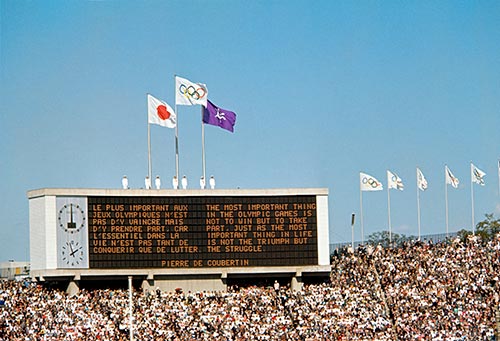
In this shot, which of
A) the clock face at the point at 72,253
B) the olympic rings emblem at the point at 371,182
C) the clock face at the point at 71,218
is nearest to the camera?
the clock face at the point at 72,253

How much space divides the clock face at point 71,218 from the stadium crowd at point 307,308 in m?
3.68

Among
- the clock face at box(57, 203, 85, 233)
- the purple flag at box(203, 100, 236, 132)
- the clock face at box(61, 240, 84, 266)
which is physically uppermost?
the purple flag at box(203, 100, 236, 132)

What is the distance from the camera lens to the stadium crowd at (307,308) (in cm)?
6128

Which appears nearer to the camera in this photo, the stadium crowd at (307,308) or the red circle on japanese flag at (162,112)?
the stadium crowd at (307,308)

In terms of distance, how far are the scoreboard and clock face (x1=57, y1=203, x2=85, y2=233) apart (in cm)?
5

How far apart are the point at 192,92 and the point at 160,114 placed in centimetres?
215

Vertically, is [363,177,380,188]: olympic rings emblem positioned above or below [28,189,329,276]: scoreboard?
above

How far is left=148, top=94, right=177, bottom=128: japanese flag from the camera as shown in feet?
212

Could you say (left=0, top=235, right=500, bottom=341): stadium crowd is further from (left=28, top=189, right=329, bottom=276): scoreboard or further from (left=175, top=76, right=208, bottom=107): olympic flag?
(left=175, top=76, right=208, bottom=107): olympic flag

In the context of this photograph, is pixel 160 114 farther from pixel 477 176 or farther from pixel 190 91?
pixel 477 176

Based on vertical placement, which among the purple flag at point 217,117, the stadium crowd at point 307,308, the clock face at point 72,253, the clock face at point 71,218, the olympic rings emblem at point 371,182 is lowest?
the stadium crowd at point 307,308

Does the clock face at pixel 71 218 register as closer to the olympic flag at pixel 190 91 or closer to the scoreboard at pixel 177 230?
the scoreboard at pixel 177 230

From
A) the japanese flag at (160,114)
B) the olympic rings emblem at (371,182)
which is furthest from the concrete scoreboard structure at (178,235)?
the olympic rings emblem at (371,182)

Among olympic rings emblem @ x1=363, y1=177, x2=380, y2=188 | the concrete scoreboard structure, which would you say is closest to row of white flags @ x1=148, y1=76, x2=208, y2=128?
the concrete scoreboard structure
